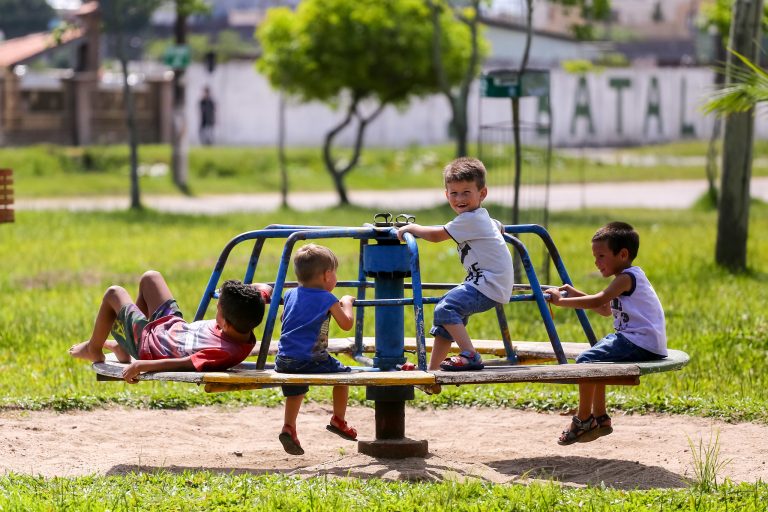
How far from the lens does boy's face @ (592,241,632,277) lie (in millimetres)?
6660

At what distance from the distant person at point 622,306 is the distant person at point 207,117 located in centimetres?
3472

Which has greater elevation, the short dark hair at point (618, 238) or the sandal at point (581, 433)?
the short dark hair at point (618, 238)

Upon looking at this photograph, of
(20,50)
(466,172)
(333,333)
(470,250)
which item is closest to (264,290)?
(470,250)

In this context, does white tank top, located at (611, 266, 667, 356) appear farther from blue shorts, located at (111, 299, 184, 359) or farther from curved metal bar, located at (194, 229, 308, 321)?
blue shorts, located at (111, 299, 184, 359)

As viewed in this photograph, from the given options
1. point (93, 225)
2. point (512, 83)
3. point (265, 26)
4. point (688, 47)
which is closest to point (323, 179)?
point (265, 26)

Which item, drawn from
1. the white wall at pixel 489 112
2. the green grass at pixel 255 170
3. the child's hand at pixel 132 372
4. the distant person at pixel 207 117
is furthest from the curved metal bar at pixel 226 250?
the distant person at pixel 207 117

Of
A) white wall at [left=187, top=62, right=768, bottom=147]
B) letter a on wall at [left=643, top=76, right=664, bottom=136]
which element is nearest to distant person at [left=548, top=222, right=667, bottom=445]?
white wall at [left=187, top=62, right=768, bottom=147]

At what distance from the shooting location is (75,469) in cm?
652

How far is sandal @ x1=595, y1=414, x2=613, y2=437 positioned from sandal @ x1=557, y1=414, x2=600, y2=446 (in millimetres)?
11

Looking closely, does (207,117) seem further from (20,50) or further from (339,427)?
(339,427)

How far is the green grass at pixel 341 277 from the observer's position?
8.27 m

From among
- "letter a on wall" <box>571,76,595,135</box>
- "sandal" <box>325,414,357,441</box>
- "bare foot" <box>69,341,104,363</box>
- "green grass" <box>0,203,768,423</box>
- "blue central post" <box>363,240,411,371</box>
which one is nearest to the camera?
"blue central post" <box>363,240,411,371</box>

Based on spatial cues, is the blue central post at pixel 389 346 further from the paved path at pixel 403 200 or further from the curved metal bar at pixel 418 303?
the paved path at pixel 403 200

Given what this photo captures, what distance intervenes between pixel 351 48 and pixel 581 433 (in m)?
18.4
